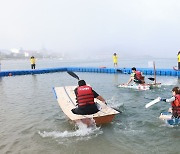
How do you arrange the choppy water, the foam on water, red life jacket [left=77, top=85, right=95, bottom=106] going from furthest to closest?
red life jacket [left=77, top=85, right=95, bottom=106] → the foam on water → the choppy water

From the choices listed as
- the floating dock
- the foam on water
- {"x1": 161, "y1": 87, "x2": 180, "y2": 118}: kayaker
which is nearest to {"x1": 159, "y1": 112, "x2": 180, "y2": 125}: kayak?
{"x1": 161, "y1": 87, "x2": 180, "y2": 118}: kayaker

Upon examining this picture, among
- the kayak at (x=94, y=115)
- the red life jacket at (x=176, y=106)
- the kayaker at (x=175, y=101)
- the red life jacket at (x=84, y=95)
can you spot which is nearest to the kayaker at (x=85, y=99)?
the red life jacket at (x=84, y=95)

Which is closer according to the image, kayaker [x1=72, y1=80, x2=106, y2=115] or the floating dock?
kayaker [x1=72, y1=80, x2=106, y2=115]

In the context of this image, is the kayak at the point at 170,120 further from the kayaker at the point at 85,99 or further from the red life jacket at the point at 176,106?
the kayaker at the point at 85,99

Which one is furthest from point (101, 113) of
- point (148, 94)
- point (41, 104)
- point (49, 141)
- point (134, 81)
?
point (134, 81)

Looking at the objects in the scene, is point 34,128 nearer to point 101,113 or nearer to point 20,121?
point 20,121

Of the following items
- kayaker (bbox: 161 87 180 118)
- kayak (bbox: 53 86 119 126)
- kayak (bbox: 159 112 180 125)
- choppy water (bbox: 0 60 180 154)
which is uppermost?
kayaker (bbox: 161 87 180 118)

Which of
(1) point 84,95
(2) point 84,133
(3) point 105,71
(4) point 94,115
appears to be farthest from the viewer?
(3) point 105,71

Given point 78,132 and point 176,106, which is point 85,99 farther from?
point 176,106

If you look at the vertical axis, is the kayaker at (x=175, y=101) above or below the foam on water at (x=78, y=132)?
above

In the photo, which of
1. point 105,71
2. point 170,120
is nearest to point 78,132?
point 170,120

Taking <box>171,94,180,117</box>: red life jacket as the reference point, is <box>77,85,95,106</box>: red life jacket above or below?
above

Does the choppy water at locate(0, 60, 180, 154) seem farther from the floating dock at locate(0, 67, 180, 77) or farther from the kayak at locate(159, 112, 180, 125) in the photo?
the floating dock at locate(0, 67, 180, 77)

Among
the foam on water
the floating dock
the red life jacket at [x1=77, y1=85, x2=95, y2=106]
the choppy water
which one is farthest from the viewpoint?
the floating dock
